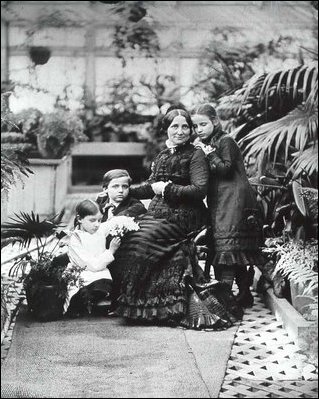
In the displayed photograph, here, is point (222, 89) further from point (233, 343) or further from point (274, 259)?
point (233, 343)

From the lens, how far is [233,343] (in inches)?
151

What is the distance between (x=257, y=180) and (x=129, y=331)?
161 cm

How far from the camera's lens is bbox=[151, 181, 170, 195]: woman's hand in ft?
14.0

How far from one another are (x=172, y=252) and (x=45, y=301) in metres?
0.90

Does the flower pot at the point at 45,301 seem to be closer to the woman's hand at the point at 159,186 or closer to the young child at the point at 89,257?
the young child at the point at 89,257

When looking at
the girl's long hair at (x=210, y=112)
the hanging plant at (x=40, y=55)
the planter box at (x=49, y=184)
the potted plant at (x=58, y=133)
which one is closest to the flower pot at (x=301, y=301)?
the girl's long hair at (x=210, y=112)

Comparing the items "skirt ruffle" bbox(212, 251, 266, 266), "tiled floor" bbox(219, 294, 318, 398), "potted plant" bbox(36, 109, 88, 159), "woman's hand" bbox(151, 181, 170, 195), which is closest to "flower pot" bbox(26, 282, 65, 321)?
"woman's hand" bbox(151, 181, 170, 195)

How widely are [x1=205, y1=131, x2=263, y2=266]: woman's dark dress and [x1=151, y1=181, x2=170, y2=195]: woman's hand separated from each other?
387mm

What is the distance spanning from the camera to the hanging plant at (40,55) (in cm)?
419

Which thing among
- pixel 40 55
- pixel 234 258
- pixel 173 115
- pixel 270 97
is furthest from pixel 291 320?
pixel 40 55

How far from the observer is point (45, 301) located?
164 inches

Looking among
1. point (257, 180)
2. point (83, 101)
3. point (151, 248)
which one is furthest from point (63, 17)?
point (83, 101)

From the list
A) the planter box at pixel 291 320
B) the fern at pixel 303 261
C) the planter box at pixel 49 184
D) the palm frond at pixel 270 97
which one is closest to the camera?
the fern at pixel 303 261

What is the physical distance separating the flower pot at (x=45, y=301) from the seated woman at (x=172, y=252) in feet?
1.32
